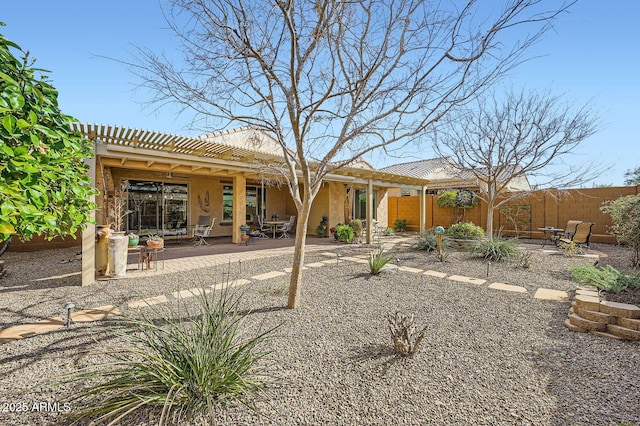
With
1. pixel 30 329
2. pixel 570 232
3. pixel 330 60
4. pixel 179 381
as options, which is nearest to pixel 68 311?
pixel 30 329

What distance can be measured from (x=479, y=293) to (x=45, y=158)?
5.93m

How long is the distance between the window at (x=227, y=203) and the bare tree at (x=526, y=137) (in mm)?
9357

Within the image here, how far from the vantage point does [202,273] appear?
6480 mm

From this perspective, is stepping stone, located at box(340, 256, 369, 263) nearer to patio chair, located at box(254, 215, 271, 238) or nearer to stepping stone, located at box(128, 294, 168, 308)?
stepping stone, located at box(128, 294, 168, 308)

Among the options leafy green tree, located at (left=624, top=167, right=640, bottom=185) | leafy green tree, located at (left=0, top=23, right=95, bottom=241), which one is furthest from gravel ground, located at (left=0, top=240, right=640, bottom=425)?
leafy green tree, located at (left=624, top=167, right=640, bottom=185)

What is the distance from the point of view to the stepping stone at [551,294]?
493 centimetres

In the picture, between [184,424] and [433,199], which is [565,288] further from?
[433,199]

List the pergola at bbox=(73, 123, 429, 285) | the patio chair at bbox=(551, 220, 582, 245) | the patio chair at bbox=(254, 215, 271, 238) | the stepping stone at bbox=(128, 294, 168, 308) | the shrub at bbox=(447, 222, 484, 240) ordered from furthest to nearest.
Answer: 1. the patio chair at bbox=(254, 215, 271, 238)
2. the patio chair at bbox=(551, 220, 582, 245)
3. the shrub at bbox=(447, 222, 484, 240)
4. the pergola at bbox=(73, 123, 429, 285)
5. the stepping stone at bbox=(128, 294, 168, 308)

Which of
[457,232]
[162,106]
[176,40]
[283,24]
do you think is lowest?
[457,232]

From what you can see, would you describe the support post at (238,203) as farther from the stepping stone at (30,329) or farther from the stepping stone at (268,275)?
the stepping stone at (30,329)

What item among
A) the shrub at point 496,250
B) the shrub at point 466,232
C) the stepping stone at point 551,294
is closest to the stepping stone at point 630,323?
the stepping stone at point 551,294

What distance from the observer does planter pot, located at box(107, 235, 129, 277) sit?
6020 mm

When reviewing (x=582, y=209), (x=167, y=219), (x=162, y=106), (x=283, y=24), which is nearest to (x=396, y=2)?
(x=283, y=24)

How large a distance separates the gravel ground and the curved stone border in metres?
0.16
